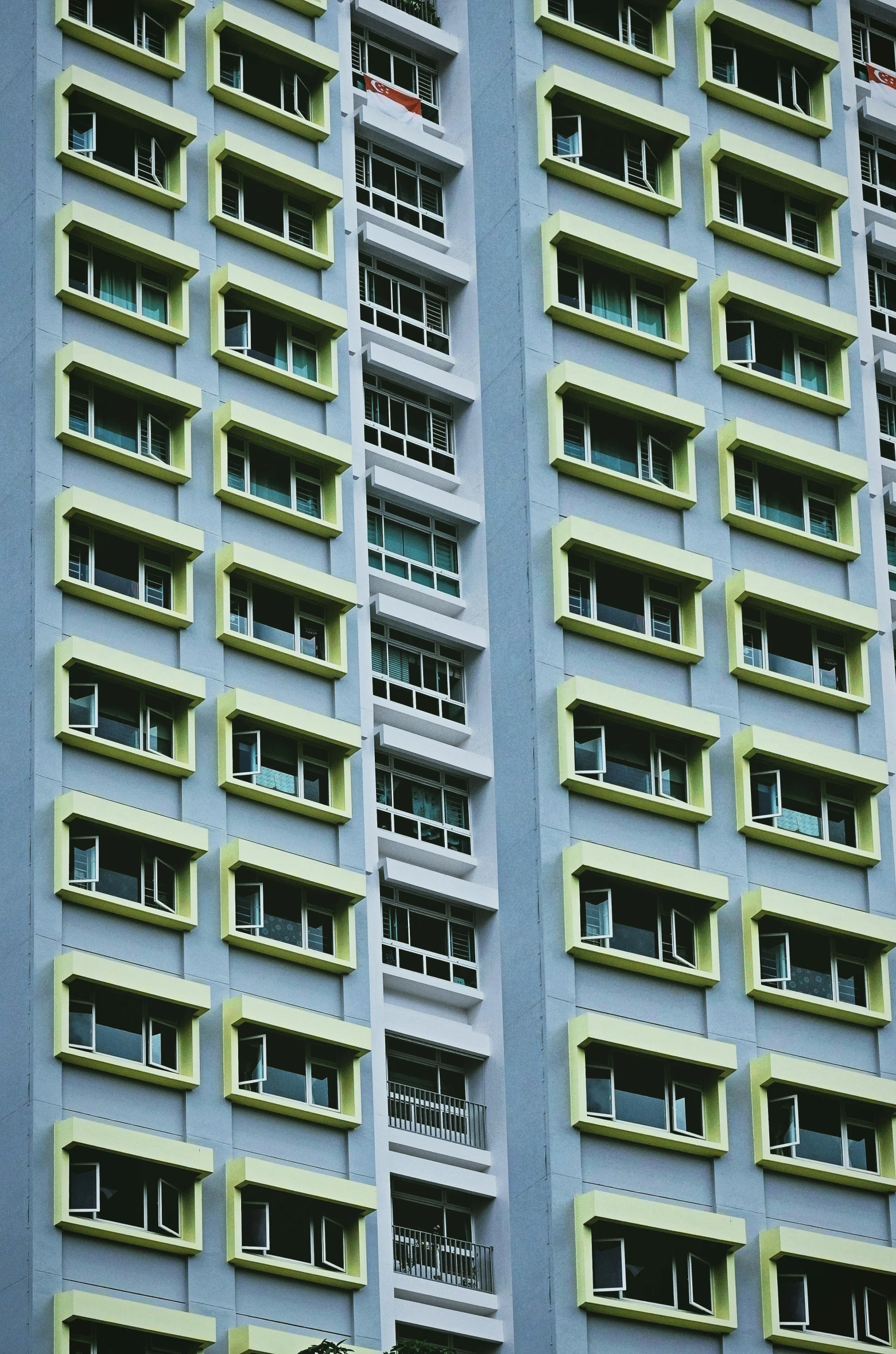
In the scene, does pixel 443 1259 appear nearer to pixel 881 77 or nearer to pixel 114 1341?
pixel 114 1341

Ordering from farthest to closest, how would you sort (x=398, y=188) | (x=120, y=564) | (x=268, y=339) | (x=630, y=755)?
(x=398, y=188)
(x=268, y=339)
(x=630, y=755)
(x=120, y=564)

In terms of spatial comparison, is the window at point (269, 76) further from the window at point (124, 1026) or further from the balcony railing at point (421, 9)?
the window at point (124, 1026)

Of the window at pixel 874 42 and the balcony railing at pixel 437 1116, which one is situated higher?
the window at pixel 874 42

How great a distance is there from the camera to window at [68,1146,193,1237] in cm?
5116

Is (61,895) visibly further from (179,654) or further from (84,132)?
(84,132)

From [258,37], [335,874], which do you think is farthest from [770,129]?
[335,874]

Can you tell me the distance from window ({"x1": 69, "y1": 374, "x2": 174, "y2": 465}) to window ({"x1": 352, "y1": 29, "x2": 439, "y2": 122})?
12.2m

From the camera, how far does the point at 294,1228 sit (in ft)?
178

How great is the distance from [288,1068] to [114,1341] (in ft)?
23.6

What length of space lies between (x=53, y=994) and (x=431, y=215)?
2347 cm

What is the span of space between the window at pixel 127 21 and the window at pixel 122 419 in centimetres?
826

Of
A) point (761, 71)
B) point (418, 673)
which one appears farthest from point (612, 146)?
point (418, 673)

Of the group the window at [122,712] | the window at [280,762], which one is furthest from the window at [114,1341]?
the window at [280,762]

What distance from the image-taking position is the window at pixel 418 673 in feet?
202
